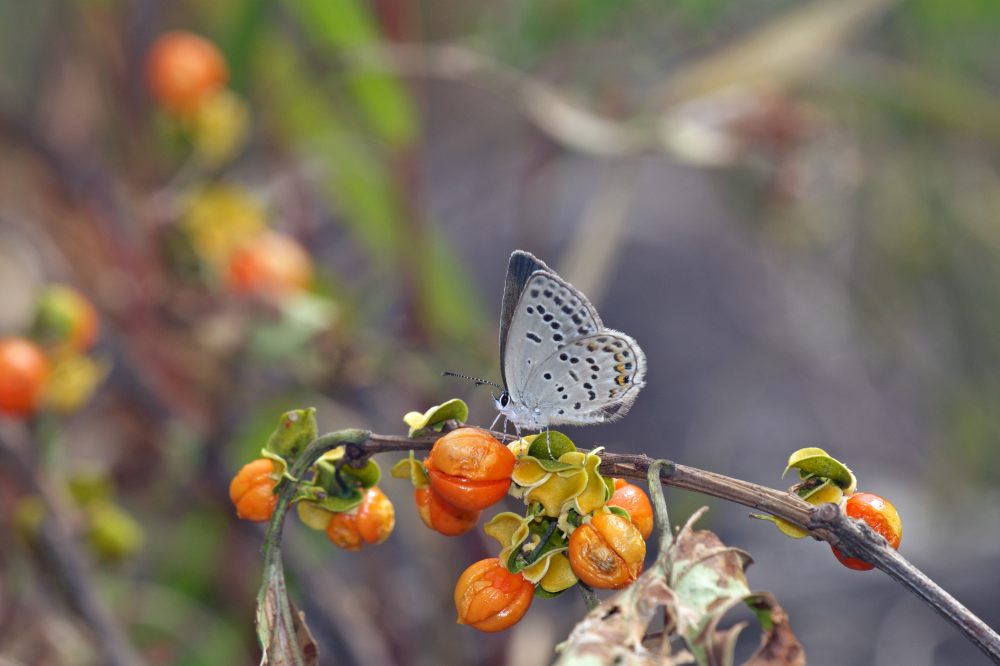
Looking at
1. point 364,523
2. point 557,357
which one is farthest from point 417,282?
point 364,523

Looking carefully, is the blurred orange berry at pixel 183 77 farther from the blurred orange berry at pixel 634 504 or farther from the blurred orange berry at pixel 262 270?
the blurred orange berry at pixel 634 504

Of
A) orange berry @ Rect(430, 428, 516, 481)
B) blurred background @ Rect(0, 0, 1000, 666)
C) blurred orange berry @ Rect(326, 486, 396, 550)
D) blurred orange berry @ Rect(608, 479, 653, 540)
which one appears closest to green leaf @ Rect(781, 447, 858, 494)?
blurred orange berry @ Rect(608, 479, 653, 540)

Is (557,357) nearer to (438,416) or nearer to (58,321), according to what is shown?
(438,416)

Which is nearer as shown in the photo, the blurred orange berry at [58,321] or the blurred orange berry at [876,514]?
the blurred orange berry at [876,514]

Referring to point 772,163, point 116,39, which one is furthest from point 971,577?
point 116,39

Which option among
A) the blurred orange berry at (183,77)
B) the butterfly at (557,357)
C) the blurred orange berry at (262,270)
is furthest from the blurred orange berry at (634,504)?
the blurred orange berry at (183,77)
